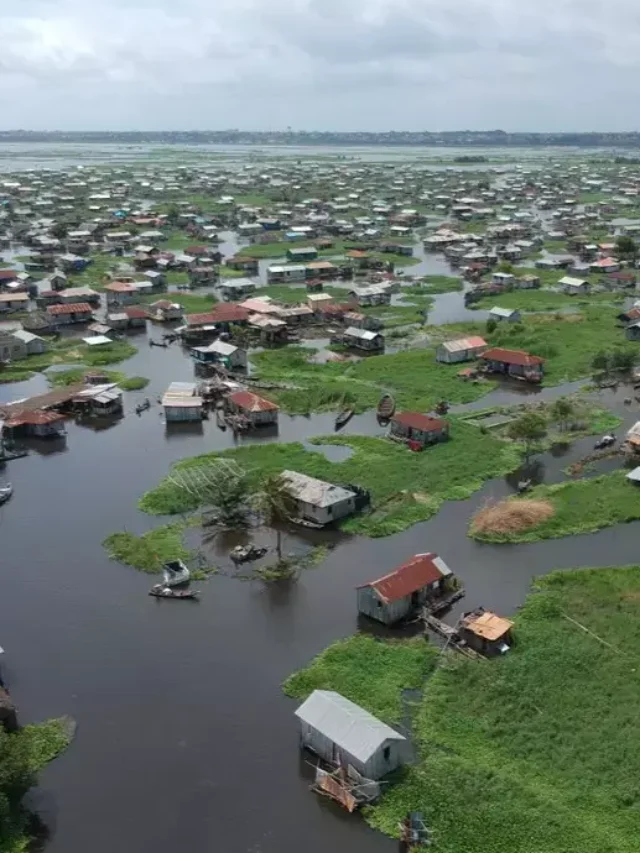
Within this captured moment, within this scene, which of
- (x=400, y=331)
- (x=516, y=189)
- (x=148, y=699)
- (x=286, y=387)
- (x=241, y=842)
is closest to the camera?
(x=241, y=842)

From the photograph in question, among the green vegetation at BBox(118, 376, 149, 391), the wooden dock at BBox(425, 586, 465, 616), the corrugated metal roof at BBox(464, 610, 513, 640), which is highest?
the corrugated metal roof at BBox(464, 610, 513, 640)

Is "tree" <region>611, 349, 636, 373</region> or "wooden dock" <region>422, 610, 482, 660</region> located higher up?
"tree" <region>611, 349, 636, 373</region>

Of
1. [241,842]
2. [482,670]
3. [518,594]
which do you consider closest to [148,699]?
[241,842]

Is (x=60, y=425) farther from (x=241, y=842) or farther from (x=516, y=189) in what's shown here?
(x=516, y=189)

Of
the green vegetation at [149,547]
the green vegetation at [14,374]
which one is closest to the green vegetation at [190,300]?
the green vegetation at [14,374]

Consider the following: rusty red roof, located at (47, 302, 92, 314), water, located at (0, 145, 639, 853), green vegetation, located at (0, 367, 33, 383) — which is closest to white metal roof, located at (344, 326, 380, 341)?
water, located at (0, 145, 639, 853)

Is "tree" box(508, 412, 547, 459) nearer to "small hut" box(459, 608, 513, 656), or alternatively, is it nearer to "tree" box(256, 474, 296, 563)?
"tree" box(256, 474, 296, 563)

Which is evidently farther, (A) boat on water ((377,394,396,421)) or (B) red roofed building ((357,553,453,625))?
(A) boat on water ((377,394,396,421))
